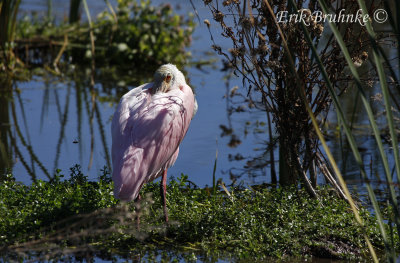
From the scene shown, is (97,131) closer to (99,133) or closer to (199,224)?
(99,133)

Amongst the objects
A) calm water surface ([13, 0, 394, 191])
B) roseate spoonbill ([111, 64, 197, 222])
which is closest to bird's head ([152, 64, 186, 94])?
roseate spoonbill ([111, 64, 197, 222])

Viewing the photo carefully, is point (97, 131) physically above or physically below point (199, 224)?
above

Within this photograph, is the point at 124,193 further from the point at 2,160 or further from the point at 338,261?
the point at 2,160

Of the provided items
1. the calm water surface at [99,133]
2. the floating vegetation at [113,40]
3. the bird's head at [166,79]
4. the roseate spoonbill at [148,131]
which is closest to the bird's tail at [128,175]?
the roseate spoonbill at [148,131]

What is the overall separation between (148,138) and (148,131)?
0.05 meters

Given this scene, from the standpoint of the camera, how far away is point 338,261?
4.05m

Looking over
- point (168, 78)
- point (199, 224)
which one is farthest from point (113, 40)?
point (199, 224)

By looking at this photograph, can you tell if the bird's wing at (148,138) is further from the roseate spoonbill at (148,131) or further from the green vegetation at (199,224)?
the green vegetation at (199,224)

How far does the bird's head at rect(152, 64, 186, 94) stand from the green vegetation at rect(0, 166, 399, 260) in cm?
85

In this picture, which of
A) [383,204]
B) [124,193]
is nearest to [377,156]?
[383,204]

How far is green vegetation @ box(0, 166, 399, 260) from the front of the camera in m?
4.01

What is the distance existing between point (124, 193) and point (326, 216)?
4.62 feet

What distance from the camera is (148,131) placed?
4504 millimetres

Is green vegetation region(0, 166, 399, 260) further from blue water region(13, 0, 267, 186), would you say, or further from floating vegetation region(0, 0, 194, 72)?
floating vegetation region(0, 0, 194, 72)
